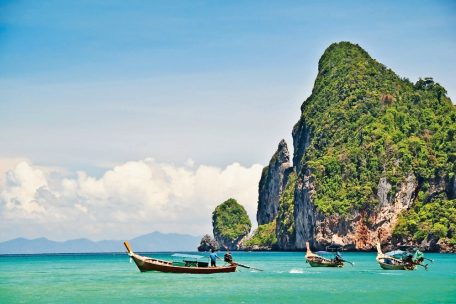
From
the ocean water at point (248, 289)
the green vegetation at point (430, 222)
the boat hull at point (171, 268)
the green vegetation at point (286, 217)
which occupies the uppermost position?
the green vegetation at point (286, 217)

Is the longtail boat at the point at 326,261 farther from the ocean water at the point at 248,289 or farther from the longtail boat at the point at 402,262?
the ocean water at the point at 248,289

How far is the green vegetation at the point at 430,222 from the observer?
137500 mm

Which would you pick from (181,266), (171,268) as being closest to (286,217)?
(171,268)

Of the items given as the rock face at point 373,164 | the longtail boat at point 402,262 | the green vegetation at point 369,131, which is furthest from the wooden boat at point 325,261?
the green vegetation at point 369,131

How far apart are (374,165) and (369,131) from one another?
33.9 ft

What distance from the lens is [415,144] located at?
156m

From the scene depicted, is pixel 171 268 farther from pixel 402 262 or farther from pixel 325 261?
pixel 402 262

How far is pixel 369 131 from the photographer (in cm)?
16088

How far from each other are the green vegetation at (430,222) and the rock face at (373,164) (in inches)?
7.3

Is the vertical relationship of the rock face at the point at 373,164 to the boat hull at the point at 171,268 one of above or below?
above

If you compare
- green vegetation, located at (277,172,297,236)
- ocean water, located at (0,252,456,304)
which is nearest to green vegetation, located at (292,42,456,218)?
green vegetation, located at (277,172,297,236)

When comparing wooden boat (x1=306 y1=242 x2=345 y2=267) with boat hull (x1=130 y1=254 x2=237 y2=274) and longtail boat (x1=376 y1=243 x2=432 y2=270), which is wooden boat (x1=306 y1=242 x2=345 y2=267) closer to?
longtail boat (x1=376 y1=243 x2=432 y2=270)

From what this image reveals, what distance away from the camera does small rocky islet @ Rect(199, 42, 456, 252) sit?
14512 cm

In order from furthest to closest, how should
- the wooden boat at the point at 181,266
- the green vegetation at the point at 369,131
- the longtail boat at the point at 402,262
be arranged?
the green vegetation at the point at 369,131 < the longtail boat at the point at 402,262 < the wooden boat at the point at 181,266
